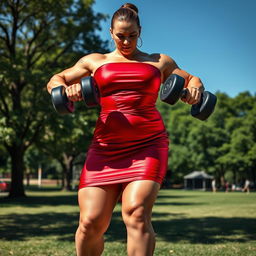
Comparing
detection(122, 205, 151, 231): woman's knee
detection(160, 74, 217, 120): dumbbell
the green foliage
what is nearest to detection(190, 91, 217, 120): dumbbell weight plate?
detection(160, 74, 217, 120): dumbbell

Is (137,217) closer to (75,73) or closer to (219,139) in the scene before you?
(75,73)

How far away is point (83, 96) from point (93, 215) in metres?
0.96

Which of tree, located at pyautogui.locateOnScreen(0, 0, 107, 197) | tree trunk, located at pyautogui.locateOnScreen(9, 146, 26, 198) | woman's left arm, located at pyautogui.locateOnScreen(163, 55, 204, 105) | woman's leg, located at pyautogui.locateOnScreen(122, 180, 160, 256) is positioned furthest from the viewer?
tree trunk, located at pyautogui.locateOnScreen(9, 146, 26, 198)

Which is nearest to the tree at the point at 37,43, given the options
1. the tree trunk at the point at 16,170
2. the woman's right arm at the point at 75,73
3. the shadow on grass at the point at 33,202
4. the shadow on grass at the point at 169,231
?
the tree trunk at the point at 16,170

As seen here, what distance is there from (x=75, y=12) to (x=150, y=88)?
22756 millimetres

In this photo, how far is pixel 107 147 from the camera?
3.46 metres

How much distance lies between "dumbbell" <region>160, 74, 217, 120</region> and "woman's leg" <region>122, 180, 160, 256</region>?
77 centimetres

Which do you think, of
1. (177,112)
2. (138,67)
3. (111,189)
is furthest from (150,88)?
(177,112)

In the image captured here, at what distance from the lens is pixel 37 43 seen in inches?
1022

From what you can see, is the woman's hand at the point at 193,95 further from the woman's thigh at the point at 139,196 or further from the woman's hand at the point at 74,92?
the woman's hand at the point at 74,92

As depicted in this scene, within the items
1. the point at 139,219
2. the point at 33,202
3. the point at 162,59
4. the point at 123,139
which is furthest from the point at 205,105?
the point at 33,202

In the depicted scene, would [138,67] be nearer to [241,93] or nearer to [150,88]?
[150,88]

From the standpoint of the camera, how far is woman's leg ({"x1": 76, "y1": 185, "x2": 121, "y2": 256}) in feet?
10.6

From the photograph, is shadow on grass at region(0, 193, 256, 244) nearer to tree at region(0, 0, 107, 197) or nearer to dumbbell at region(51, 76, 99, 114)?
dumbbell at region(51, 76, 99, 114)
